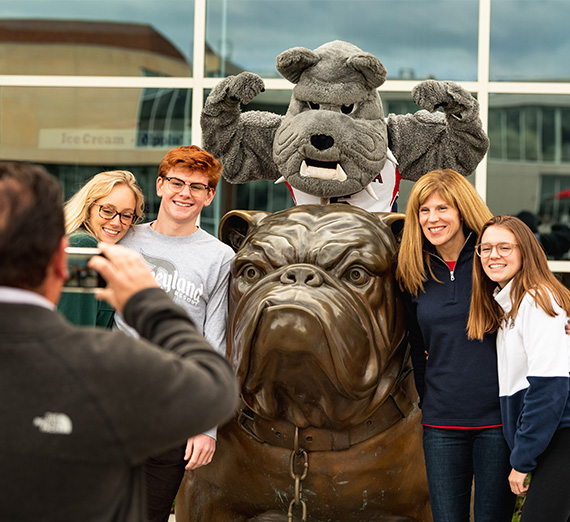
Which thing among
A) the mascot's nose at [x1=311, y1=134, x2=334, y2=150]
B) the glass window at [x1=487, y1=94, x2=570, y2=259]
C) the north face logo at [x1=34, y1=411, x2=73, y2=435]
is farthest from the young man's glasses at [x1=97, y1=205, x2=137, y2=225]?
the glass window at [x1=487, y1=94, x2=570, y2=259]

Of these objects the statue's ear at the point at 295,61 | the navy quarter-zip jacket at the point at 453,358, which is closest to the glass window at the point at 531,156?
the statue's ear at the point at 295,61

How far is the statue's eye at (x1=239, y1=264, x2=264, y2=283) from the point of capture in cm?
255

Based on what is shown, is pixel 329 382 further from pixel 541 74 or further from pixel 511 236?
pixel 541 74

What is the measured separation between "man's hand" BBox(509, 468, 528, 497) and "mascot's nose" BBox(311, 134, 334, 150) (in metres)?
1.36

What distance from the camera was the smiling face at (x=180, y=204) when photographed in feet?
9.00

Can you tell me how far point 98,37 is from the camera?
24.1 ft

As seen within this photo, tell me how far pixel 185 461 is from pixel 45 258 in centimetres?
145

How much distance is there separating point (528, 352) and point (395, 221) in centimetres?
67

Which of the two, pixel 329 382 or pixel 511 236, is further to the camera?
pixel 511 236

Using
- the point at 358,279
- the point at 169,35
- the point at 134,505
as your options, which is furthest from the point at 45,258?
the point at 169,35

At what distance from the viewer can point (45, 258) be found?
134 cm

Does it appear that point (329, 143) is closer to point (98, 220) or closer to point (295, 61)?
point (295, 61)

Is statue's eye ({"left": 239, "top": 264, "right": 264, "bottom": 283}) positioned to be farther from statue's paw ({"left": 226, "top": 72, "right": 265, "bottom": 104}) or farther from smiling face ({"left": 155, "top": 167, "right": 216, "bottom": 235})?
statue's paw ({"left": 226, "top": 72, "right": 265, "bottom": 104})

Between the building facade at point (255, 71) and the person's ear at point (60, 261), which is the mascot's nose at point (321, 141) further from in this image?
the building facade at point (255, 71)
